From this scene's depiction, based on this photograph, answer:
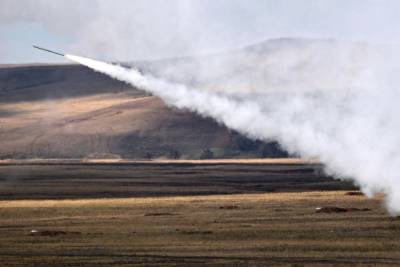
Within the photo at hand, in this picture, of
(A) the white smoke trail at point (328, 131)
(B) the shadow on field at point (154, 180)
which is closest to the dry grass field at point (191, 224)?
(B) the shadow on field at point (154, 180)

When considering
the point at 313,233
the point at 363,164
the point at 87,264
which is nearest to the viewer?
the point at 87,264

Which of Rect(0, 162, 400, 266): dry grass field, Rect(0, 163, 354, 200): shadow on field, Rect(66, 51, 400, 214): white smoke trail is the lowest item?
Rect(0, 162, 400, 266): dry grass field

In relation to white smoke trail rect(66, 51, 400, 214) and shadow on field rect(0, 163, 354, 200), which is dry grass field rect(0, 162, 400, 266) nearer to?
shadow on field rect(0, 163, 354, 200)

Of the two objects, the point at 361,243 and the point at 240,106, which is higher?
the point at 240,106

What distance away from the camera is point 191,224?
2596 inches

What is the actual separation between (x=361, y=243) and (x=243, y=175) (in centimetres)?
8331

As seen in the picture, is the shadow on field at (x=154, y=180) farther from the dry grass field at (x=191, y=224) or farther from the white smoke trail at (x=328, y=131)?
the white smoke trail at (x=328, y=131)

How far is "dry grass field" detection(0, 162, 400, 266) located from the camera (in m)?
49.5

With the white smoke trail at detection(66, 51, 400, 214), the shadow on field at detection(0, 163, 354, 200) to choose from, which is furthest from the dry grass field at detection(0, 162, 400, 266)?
the white smoke trail at detection(66, 51, 400, 214)

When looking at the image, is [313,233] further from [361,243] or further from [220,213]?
[220,213]

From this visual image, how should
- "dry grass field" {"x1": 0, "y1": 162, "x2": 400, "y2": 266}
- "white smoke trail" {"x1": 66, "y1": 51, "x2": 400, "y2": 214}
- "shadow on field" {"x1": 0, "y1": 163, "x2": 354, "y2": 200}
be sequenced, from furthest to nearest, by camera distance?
1. "shadow on field" {"x1": 0, "y1": 163, "x2": 354, "y2": 200}
2. "white smoke trail" {"x1": 66, "y1": 51, "x2": 400, "y2": 214}
3. "dry grass field" {"x1": 0, "y1": 162, "x2": 400, "y2": 266}

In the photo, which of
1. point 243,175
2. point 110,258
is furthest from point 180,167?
point 110,258

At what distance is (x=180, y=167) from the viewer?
531 feet

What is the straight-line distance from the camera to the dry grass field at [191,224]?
49469mm
